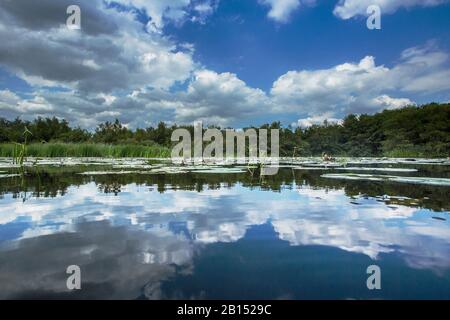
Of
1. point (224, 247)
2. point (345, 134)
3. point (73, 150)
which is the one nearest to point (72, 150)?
point (73, 150)

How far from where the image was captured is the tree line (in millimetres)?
36250

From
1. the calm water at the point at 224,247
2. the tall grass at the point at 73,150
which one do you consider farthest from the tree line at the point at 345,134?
the calm water at the point at 224,247

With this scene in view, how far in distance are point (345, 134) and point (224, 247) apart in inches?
1904

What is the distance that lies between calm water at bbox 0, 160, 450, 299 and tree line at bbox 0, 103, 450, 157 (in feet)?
103

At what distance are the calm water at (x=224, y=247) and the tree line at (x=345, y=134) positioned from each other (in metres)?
31.3

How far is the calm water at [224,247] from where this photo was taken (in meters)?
1.65

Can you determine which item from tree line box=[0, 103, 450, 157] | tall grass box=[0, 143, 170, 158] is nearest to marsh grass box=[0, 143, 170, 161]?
tall grass box=[0, 143, 170, 158]

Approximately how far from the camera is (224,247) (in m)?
2.26

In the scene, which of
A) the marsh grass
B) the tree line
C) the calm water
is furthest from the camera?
the tree line

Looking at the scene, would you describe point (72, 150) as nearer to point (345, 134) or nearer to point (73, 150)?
point (73, 150)

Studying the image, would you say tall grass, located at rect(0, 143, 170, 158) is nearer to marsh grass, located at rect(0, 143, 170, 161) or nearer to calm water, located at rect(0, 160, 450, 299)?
marsh grass, located at rect(0, 143, 170, 161)

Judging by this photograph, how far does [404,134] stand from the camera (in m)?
39.0

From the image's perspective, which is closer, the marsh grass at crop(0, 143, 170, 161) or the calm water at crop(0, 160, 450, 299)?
the calm water at crop(0, 160, 450, 299)
